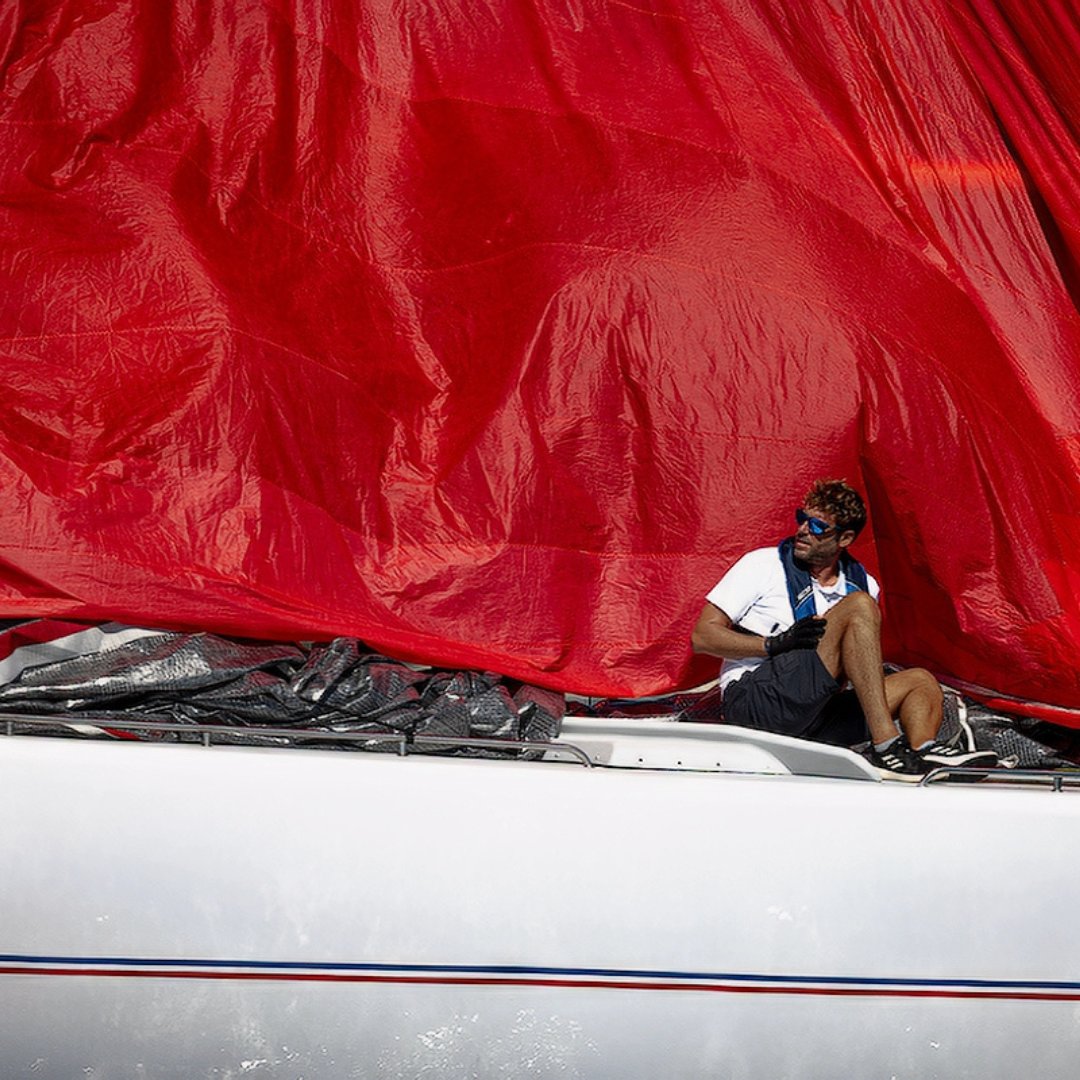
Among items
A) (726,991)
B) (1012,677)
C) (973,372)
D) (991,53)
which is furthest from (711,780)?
(991,53)

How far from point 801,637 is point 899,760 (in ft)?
0.87

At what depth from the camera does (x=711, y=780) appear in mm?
2066

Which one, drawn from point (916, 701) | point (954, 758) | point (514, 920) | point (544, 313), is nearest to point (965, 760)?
point (954, 758)

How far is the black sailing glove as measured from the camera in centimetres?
246

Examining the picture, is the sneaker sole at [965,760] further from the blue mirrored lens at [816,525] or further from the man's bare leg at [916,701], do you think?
the blue mirrored lens at [816,525]

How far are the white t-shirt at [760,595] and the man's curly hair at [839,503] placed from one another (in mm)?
139

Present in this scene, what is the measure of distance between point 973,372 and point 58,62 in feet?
6.16

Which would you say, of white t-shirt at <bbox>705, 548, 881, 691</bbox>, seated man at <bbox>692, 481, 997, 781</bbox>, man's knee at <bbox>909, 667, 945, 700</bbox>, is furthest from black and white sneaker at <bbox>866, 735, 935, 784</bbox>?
white t-shirt at <bbox>705, 548, 881, 691</bbox>

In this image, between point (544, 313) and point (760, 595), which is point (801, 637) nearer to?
point (760, 595)

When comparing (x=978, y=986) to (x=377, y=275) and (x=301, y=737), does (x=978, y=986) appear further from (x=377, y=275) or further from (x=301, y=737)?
(x=377, y=275)

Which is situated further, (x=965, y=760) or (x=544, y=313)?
(x=544, y=313)

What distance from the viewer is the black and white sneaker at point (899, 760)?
232cm

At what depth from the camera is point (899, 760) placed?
235 cm

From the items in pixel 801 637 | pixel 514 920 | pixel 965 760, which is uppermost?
pixel 801 637
